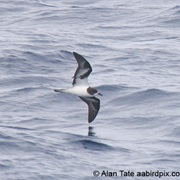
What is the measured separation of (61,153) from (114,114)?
3.58 metres

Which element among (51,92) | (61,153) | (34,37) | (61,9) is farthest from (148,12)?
(61,153)

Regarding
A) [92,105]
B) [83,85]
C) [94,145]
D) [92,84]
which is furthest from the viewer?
[92,84]

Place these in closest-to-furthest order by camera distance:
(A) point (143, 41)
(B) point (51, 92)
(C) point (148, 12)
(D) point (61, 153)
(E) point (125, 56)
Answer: (D) point (61, 153) → (B) point (51, 92) → (E) point (125, 56) → (A) point (143, 41) → (C) point (148, 12)

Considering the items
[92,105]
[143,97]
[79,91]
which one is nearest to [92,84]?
[143,97]

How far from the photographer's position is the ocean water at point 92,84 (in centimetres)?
1644

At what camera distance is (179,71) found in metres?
24.2

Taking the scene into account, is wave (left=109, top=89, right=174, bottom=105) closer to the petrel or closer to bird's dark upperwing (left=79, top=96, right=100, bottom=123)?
bird's dark upperwing (left=79, top=96, right=100, bottom=123)

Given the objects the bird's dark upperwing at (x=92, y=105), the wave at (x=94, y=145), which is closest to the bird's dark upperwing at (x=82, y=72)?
the bird's dark upperwing at (x=92, y=105)

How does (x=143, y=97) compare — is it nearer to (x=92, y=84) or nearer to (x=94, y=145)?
(x=92, y=84)

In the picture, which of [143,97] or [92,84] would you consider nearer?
[143,97]

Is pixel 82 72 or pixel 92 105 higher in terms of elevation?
pixel 82 72

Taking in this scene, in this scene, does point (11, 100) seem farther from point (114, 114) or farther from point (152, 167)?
point (152, 167)

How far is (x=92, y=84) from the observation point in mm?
22609

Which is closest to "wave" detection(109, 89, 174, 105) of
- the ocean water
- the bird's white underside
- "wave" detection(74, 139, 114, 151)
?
the ocean water
